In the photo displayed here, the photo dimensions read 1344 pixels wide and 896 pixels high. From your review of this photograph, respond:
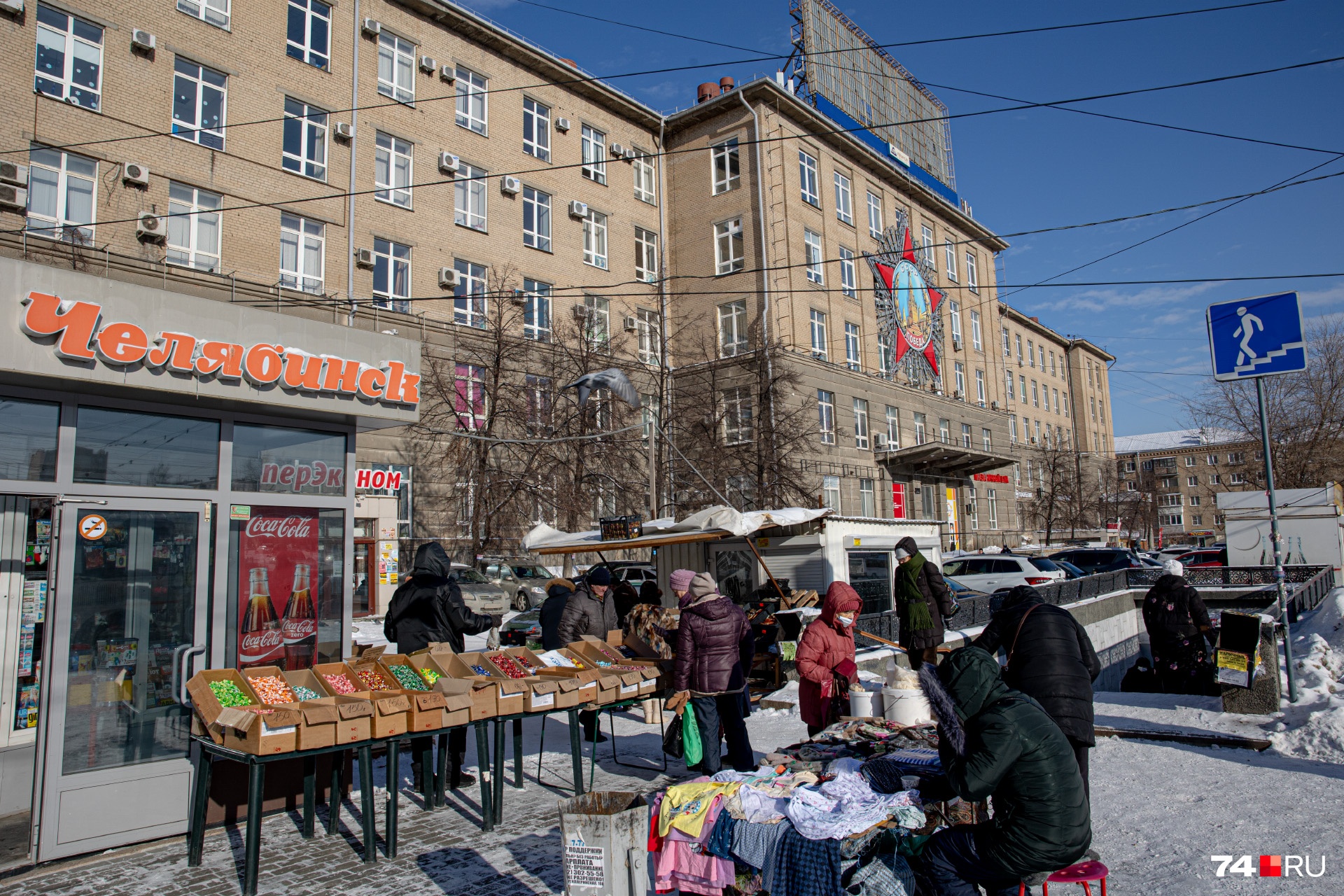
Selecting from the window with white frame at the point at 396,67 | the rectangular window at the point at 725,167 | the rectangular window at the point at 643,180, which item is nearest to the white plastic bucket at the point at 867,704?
the window with white frame at the point at 396,67

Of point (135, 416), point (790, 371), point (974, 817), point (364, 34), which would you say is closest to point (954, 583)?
point (790, 371)

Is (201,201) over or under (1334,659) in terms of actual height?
over

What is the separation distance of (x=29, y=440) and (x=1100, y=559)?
30388 millimetres

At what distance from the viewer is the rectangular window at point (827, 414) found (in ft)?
123

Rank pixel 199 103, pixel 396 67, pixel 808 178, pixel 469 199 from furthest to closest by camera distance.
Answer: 1. pixel 808 178
2. pixel 469 199
3. pixel 396 67
4. pixel 199 103

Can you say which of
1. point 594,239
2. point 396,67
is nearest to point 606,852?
point 396,67

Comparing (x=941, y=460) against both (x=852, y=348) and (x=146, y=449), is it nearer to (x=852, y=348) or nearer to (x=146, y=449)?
(x=852, y=348)

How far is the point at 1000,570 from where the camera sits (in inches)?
955

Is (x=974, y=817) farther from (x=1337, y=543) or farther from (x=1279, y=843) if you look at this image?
(x=1337, y=543)

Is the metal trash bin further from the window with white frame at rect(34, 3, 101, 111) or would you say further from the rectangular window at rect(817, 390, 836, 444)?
the rectangular window at rect(817, 390, 836, 444)

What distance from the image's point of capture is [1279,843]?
221 inches

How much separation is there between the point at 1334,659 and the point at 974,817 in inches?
329

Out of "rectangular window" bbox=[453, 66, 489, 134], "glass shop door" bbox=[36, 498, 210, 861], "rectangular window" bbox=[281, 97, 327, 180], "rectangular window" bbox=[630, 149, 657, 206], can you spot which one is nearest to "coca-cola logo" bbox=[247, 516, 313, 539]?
"glass shop door" bbox=[36, 498, 210, 861]

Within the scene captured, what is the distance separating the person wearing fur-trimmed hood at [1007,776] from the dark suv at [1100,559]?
89.6ft
